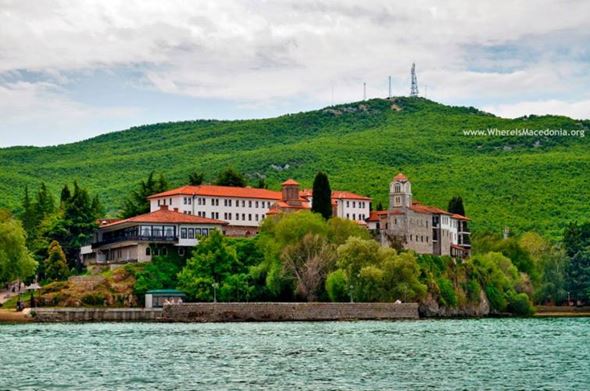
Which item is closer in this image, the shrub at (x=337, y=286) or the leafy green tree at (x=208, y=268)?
the shrub at (x=337, y=286)

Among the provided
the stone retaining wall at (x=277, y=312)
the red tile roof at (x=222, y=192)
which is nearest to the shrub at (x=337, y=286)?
the stone retaining wall at (x=277, y=312)

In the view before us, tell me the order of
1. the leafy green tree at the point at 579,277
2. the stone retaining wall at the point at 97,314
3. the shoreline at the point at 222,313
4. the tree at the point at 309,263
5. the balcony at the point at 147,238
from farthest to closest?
1. the leafy green tree at the point at 579,277
2. the balcony at the point at 147,238
3. the tree at the point at 309,263
4. the stone retaining wall at the point at 97,314
5. the shoreline at the point at 222,313

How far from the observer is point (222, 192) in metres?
125

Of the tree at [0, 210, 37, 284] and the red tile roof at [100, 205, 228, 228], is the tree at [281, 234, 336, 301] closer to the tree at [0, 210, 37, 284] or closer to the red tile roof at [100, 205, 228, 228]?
the red tile roof at [100, 205, 228, 228]

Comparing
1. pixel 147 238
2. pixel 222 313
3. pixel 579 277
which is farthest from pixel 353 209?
pixel 222 313

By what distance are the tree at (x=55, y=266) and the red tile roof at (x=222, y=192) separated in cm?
1790

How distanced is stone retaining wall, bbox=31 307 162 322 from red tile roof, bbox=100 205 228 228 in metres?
17.1

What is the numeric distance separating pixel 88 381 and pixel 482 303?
252ft

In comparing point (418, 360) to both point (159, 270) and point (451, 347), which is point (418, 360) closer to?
point (451, 347)

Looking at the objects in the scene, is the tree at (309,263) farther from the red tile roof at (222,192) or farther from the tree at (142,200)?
the tree at (142,200)

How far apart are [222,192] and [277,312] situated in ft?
116

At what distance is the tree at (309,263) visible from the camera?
102062 mm

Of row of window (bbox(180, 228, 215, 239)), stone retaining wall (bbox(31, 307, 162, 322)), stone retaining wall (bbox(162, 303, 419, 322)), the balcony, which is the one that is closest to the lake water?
stone retaining wall (bbox(162, 303, 419, 322))

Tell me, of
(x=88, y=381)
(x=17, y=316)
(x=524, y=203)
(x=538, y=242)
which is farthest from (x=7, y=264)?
(x=524, y=203)
